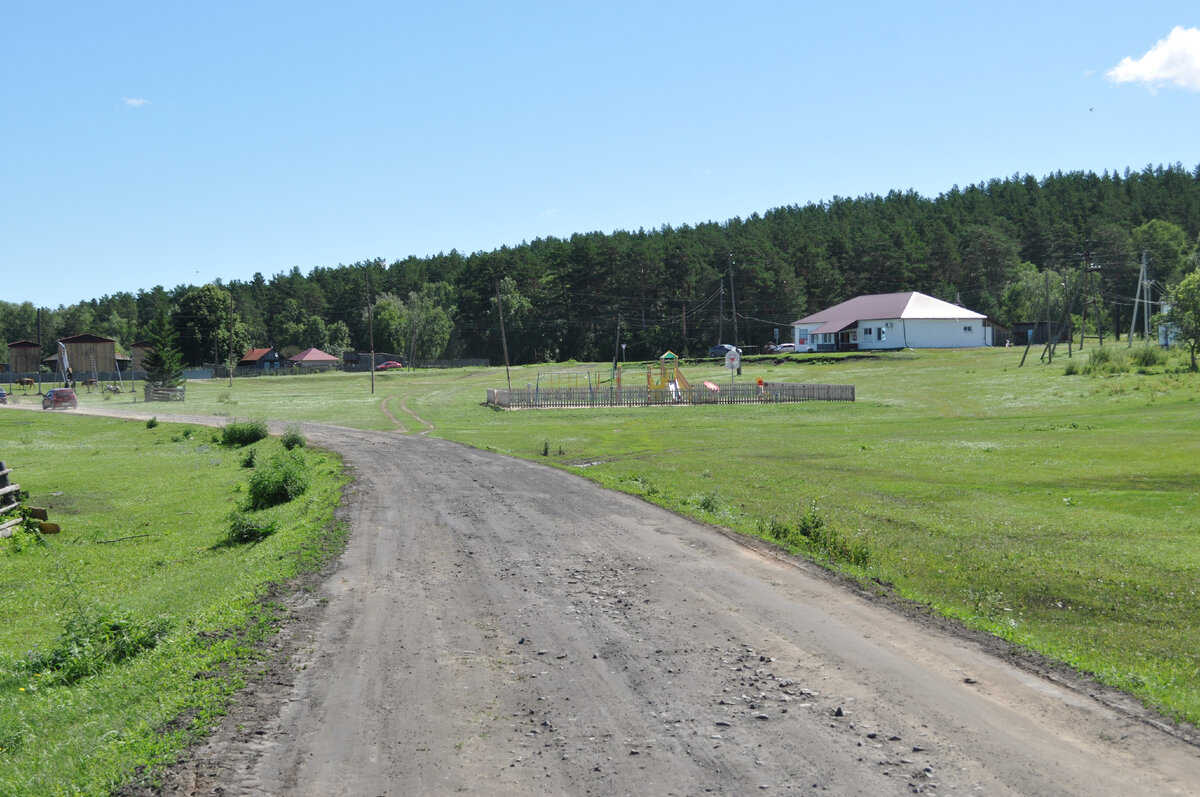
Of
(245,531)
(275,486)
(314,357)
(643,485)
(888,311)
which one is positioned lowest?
(643,485)

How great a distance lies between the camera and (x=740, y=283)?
440 feet

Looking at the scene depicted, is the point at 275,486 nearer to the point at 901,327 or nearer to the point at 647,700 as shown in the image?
the point at 647,700

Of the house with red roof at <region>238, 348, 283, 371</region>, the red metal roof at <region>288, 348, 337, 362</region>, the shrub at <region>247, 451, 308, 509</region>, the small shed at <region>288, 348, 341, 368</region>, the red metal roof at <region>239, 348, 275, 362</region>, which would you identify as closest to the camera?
the shrub at <region>247, 451, 308, 509</region>

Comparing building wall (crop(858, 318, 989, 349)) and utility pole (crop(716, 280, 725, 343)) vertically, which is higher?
utility pole (crop(716, 280, 725, 343))

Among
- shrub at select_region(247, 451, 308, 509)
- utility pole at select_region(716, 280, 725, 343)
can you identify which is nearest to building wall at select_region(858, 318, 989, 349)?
utility pole at select_region(716, 280, 725, 343)

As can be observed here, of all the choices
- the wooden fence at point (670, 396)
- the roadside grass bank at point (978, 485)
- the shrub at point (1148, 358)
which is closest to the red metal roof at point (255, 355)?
the roadside grass bank at point (978, 485)

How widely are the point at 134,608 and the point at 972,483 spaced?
76.1 ft

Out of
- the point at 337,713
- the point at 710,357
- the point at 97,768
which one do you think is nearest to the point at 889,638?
the point at 337,713

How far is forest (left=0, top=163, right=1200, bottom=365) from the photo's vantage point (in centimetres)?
13400

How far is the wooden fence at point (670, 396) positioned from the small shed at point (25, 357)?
102393 millimetres

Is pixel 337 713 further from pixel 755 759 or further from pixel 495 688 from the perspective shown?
pixel 755 759

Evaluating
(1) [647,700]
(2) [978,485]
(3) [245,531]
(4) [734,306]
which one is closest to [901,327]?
(4) [734,306]

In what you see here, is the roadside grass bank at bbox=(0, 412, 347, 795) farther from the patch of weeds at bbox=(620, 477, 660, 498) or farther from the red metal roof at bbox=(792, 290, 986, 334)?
the red metal roof at bbox=(792, 290, 986, 334)

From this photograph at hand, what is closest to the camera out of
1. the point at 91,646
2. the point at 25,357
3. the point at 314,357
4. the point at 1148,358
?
the point at 91,646
